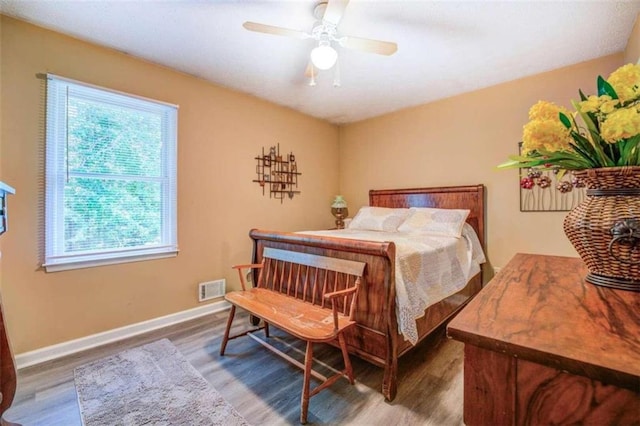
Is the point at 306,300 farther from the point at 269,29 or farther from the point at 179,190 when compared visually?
the point at 269,29

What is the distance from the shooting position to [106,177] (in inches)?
99.0

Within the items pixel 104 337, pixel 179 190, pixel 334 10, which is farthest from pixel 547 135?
pixel 104 337

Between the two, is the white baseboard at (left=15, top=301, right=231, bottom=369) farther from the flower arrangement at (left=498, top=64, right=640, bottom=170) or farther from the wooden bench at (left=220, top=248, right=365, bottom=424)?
the flower arrangement at (left=498, top=64, right=640, bottom=170)

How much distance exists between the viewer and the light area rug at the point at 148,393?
1.58m

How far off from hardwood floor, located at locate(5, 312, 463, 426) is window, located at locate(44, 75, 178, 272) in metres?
0.81

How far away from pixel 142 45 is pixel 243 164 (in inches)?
57.8

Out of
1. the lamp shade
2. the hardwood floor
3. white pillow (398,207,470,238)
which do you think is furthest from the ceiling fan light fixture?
the lamp shade

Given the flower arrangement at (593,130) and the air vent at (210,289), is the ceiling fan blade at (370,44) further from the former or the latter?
the air vent at (210,289)

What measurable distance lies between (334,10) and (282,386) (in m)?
2.39

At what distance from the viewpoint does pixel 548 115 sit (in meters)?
0.84

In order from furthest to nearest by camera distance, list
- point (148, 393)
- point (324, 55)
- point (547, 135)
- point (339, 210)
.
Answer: point (339, 210)
point (324, 55)
point (148, 393)
point (547, 135)

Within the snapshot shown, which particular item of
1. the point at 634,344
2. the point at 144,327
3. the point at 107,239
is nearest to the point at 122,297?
the point at 144,327

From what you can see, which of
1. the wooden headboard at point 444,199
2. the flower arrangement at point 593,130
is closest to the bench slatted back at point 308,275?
the flower arrangement at point 593,130

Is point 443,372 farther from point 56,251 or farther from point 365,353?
point 56,251
